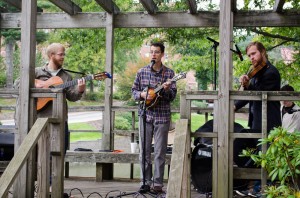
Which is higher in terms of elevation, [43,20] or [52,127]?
[43,20]

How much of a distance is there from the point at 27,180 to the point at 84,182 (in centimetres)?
207

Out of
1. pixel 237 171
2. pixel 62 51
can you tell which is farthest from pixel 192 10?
pixel 237 171

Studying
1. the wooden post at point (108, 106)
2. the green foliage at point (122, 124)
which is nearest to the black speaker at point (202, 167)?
the wooden post at point (108, 106)

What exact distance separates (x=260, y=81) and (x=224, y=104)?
420 mm

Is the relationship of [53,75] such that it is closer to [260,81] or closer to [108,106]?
[260,81]

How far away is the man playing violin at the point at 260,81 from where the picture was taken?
4.08 meters

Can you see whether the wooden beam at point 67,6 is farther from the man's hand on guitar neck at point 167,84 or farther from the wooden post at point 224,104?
the wooden post at point 224,104

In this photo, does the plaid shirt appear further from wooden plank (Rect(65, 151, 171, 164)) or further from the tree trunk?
the tree trunk

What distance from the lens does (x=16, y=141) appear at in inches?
160

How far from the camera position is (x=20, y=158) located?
11.0 ft

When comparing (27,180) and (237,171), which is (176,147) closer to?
(237,171)

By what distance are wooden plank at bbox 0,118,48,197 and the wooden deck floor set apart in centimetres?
131

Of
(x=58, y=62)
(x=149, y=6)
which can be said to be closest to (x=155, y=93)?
(x=58, y=62)

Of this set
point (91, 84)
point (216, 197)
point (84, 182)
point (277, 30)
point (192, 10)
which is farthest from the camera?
point (91, 84)
